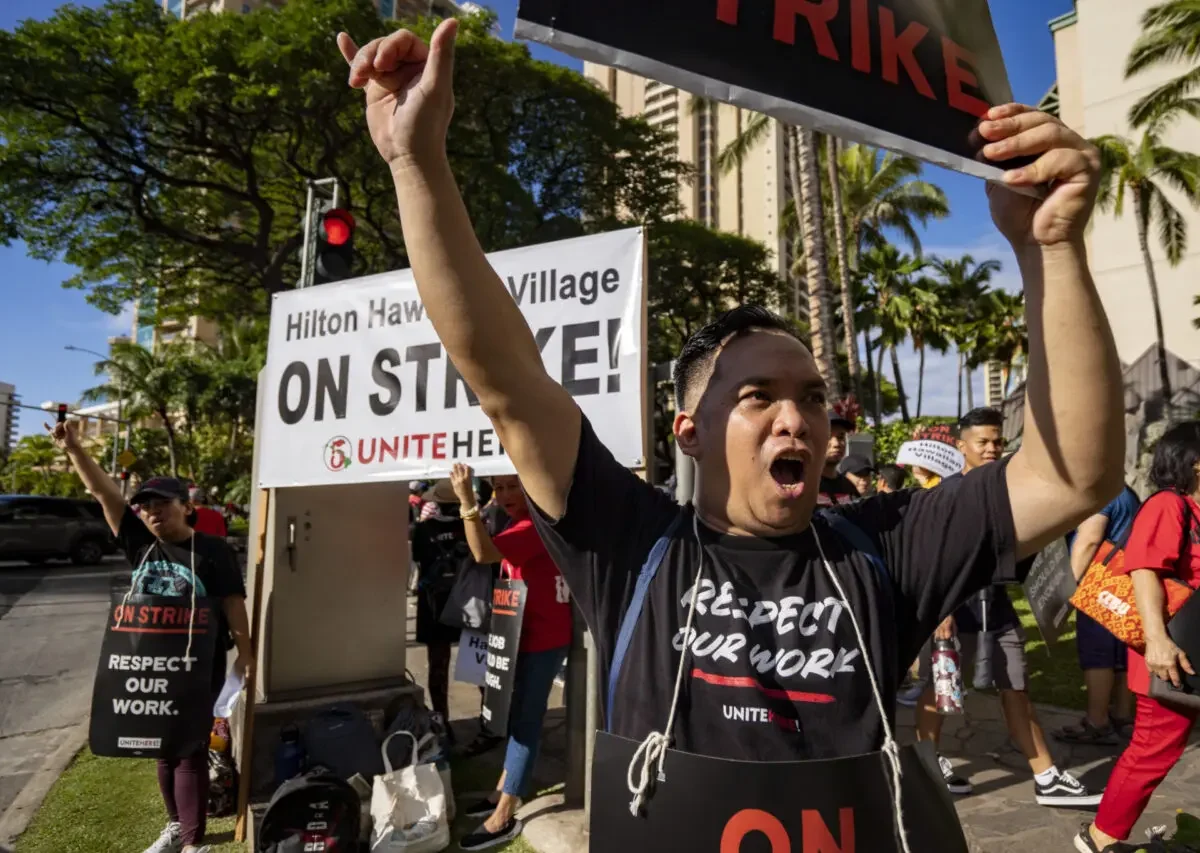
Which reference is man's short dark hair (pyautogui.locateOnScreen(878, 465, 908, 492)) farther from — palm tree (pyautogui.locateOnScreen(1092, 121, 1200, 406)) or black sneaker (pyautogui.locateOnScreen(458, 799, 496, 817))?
palm tree (pyautogui.locateOnScreen(1092, 121, 1200, 406))

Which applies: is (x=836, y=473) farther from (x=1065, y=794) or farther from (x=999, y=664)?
(x=1065, y=794)

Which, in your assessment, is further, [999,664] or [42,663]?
[42,663]

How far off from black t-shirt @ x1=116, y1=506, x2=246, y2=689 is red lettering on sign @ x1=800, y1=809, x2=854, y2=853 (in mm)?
3465

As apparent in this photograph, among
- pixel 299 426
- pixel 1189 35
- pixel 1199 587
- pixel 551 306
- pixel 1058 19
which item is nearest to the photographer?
pixel 1199 587

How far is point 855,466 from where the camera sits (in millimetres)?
5703

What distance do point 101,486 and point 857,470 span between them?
4.67 meters

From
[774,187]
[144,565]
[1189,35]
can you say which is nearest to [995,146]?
[144,565]

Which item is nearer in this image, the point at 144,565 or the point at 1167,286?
the point at 144,565

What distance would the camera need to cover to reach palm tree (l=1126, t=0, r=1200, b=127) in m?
16.9

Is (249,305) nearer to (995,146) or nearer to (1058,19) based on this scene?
(995,146)

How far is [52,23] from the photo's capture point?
591 inches

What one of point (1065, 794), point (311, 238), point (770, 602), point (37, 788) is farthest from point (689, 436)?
point (37, 788)

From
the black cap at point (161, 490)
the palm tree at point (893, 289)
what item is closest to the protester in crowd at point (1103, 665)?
the black cap at point (161, 490)

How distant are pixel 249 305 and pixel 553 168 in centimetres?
877
